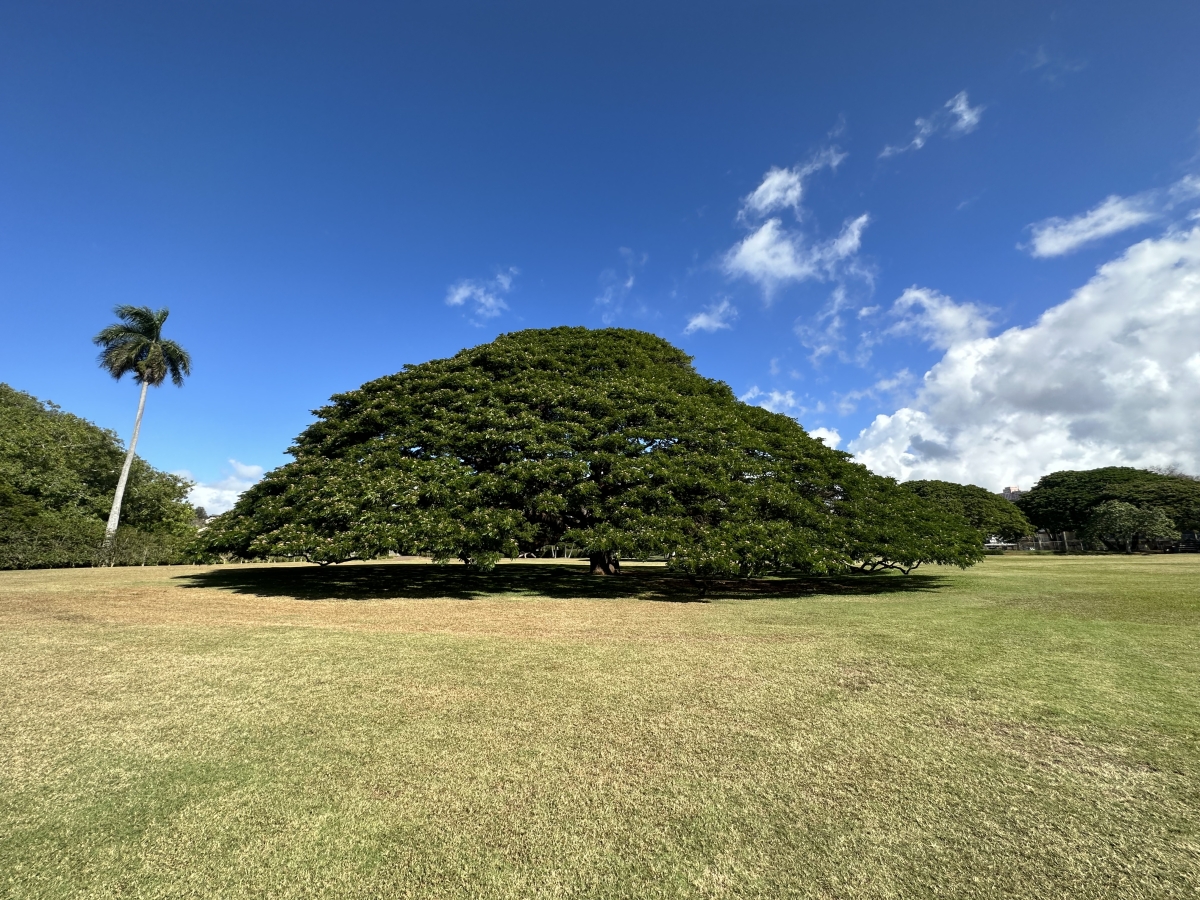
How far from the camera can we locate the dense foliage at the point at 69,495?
2431cm

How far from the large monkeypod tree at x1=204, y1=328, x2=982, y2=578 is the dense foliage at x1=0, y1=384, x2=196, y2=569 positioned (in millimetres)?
16135

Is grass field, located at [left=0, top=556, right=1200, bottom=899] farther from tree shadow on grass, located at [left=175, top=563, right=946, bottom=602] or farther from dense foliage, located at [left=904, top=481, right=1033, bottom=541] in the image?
dense foliage, located at [left=904, top=481, right=1033, bottom=541]

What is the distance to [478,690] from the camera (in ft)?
18.1

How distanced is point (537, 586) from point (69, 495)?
109ft

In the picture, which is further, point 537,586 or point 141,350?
point 141,350

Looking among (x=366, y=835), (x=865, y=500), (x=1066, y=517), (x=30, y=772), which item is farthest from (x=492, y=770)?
(x=1066, y=517)

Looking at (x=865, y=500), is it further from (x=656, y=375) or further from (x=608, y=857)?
(x=608, y=857)

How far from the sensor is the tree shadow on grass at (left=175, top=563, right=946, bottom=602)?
14406mm

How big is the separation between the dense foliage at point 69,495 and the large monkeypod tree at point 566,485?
16.1 meters

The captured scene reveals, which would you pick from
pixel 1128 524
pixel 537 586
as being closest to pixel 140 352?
pixel 537 586

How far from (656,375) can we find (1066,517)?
244ft

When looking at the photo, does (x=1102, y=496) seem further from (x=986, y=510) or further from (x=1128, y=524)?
(x=986, y=510)

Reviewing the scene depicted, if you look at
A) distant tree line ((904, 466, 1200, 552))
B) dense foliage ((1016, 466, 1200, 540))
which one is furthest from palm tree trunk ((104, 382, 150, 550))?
dense foliage ((1016, 466, 1200, 540))

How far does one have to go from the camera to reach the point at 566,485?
47.6 feet
